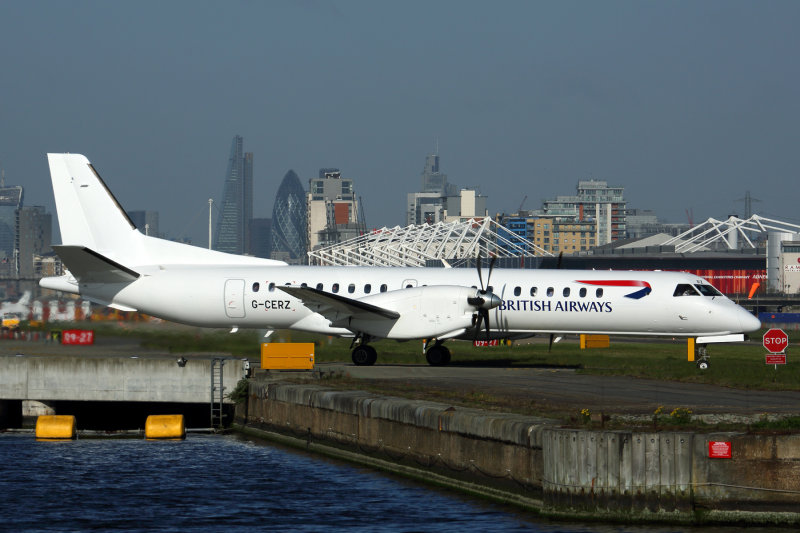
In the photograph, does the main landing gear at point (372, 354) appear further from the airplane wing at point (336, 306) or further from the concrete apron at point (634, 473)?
the concrete apron at point (634, 473)

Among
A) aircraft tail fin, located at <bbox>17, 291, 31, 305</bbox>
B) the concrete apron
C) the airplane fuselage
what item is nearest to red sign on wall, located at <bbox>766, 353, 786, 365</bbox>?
the airplane fuselage

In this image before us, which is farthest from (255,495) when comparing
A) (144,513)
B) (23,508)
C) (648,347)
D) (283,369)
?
(648,347)

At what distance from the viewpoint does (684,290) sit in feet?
124

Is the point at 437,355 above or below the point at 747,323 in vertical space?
below

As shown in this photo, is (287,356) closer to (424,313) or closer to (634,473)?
(424,313)

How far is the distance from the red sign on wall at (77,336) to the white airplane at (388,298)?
3004 millimetres

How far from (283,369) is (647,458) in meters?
17.3

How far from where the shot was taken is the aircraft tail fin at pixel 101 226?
136 ft

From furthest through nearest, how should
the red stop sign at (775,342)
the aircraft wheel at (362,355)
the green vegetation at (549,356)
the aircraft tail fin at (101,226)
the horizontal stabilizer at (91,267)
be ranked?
the aircraft tail fin at (101,226) < the aircraft wheel at (362,355) < the horizontal stabilizer at (91,267) < the red stop sign at (775,342) < the green vegetation at (549,356)

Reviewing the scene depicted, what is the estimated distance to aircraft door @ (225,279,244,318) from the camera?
1539 inches

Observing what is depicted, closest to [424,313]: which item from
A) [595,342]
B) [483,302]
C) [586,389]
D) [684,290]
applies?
[483,302]

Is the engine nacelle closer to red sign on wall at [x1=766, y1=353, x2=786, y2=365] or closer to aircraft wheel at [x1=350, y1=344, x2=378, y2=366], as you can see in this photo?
aircraft wheel at [x1=350, y1=344, x2=378, y2=366]

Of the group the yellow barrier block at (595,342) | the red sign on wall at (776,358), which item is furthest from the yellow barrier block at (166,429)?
the yellow barrier block at (595,342)

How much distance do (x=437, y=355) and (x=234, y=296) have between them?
7.70 m
